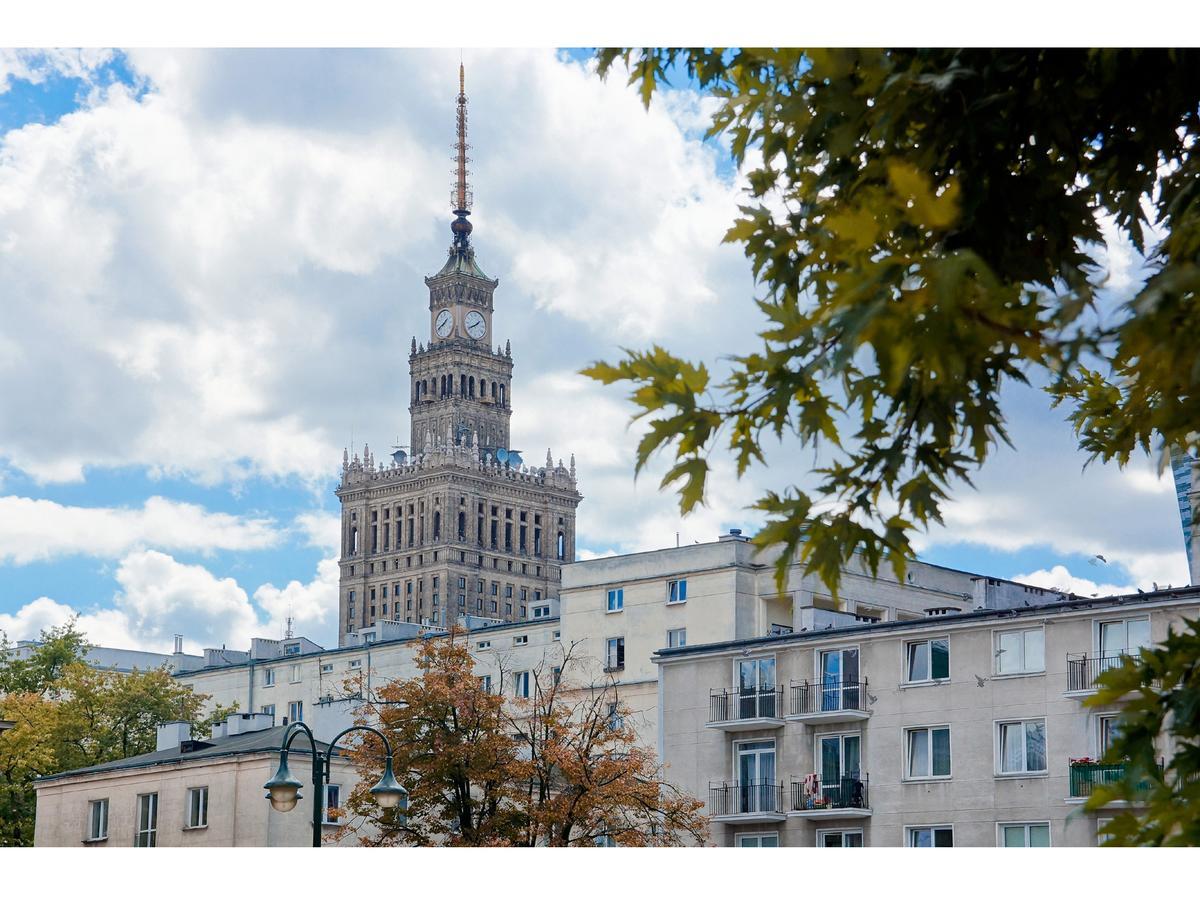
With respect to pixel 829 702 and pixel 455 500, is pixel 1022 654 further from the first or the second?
pixel 455 500

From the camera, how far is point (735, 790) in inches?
1598

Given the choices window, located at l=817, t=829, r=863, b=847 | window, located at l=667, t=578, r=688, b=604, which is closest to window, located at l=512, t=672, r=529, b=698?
window, located at l=667, t=578, r=688, b=604

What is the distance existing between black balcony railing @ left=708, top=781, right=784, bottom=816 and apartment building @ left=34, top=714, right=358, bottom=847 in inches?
313

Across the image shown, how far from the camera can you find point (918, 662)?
37.6 m

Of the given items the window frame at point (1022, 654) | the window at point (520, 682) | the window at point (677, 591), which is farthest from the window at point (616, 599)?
the window frame at point (1022, 654)

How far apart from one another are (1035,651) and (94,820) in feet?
67.3

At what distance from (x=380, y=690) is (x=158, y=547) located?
4075 cm

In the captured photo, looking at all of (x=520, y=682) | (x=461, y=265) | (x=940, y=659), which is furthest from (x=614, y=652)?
(x=461, y=265)

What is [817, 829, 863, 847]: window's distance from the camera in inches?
1489

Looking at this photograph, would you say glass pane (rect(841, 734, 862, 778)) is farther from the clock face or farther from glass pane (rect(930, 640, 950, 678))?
the clock face

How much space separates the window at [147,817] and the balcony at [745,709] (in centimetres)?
1208
